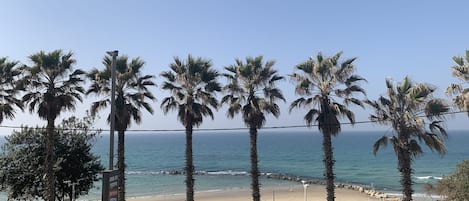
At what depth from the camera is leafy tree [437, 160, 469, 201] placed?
48.0 feet

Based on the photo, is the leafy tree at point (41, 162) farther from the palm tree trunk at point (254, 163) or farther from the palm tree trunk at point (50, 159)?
the palm tree trunk at point (254, 163)

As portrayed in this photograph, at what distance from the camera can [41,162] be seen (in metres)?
22.6

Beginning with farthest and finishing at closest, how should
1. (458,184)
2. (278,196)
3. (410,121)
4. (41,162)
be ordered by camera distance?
(278,196) → (41,162) → (410,121) → (458,184)

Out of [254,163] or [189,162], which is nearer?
[254,163]

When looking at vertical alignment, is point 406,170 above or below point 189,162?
below

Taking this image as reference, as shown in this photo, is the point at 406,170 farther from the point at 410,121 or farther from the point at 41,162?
the point at 41,162

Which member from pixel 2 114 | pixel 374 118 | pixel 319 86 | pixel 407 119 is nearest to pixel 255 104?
pixel 319 86

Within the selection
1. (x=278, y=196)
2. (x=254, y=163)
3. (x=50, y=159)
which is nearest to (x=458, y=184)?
(x=254, y=163)

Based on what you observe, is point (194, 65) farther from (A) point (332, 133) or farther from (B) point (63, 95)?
(A) point (332, 133)

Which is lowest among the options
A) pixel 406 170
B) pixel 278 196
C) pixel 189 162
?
pixel 278 196

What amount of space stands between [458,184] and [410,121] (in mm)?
4179

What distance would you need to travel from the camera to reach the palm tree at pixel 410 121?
18188 mm

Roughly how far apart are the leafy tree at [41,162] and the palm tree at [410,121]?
16.9m

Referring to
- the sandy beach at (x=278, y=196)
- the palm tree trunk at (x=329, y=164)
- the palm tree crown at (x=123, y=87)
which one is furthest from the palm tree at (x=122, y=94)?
the sandy beach at (x=278, y=196)
